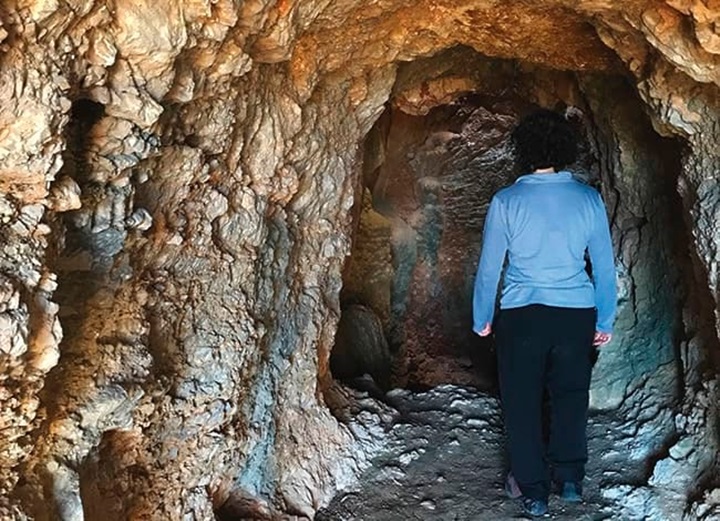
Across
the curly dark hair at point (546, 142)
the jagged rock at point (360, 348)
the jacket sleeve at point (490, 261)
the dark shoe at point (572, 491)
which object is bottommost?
the dark shoe at point (572, 491)

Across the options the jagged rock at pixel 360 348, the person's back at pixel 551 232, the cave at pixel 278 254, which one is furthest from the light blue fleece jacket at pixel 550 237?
the jagged rock at pixel 360 348

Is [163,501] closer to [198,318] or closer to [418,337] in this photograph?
[198,318]

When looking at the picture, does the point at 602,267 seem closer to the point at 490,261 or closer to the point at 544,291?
the point at 544,291

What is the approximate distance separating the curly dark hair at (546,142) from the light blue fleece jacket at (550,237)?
0.05 meters

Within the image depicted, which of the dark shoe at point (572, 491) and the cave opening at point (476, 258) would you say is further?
the cave opening at point (476, 258)

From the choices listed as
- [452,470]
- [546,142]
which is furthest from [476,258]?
[546,142]

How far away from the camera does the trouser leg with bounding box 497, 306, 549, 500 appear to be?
8.32 feet

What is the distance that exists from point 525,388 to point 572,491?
0.43 m

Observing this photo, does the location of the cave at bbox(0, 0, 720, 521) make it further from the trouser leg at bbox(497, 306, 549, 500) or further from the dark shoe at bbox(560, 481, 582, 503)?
the trouser leg at bbox(497, 306, 549, 500)

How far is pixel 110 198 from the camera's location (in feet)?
5.64

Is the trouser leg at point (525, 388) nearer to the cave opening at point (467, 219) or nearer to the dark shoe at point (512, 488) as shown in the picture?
the dark shoe at point (512, 488)

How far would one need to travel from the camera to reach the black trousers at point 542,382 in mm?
2529

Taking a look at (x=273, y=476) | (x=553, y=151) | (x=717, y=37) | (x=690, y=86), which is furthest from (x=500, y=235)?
(x=273, y=476)

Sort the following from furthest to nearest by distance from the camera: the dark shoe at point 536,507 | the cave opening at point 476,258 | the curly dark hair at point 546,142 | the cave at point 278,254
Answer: the cave opening at point 476,258, the dark shoe at point 536,507, the curly dark hair at point 546,142, the cave at point 278,254
